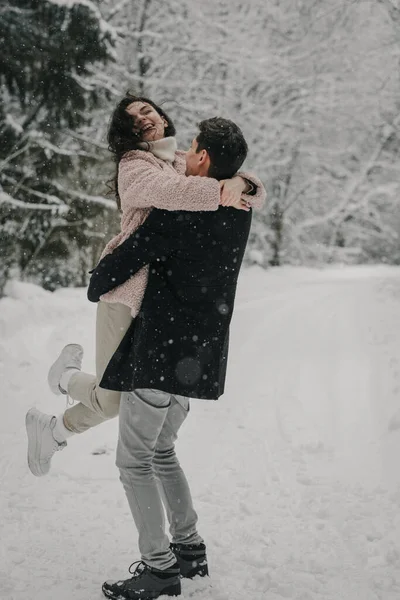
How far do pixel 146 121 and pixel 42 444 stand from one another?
1684mm

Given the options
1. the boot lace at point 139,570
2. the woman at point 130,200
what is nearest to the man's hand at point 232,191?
the woman at point 130,200

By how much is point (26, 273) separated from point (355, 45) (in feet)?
39.3

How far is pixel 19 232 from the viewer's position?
865cm

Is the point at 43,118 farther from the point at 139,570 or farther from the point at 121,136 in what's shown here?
the point at 139,570

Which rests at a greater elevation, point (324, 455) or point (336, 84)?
point (336, 84)

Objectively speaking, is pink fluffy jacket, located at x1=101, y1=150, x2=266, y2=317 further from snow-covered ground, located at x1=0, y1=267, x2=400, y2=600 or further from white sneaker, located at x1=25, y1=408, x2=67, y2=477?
snow-covered ground, located at x1=0, y1=267, x2=400, y2=600

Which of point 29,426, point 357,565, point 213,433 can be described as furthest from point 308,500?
point 29,426

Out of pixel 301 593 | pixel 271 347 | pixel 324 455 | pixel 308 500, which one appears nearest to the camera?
pixel 301 593

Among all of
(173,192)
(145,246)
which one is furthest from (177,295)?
(173,192)

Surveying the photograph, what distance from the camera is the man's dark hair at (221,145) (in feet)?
7.39

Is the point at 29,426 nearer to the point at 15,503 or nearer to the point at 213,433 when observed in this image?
the point at 15,503

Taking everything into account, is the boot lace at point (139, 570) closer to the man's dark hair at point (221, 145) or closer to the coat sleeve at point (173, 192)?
the coat sleeve at point (173, 192)

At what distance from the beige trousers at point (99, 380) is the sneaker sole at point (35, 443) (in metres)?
0.20

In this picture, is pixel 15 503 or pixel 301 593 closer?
pixel 301 593
